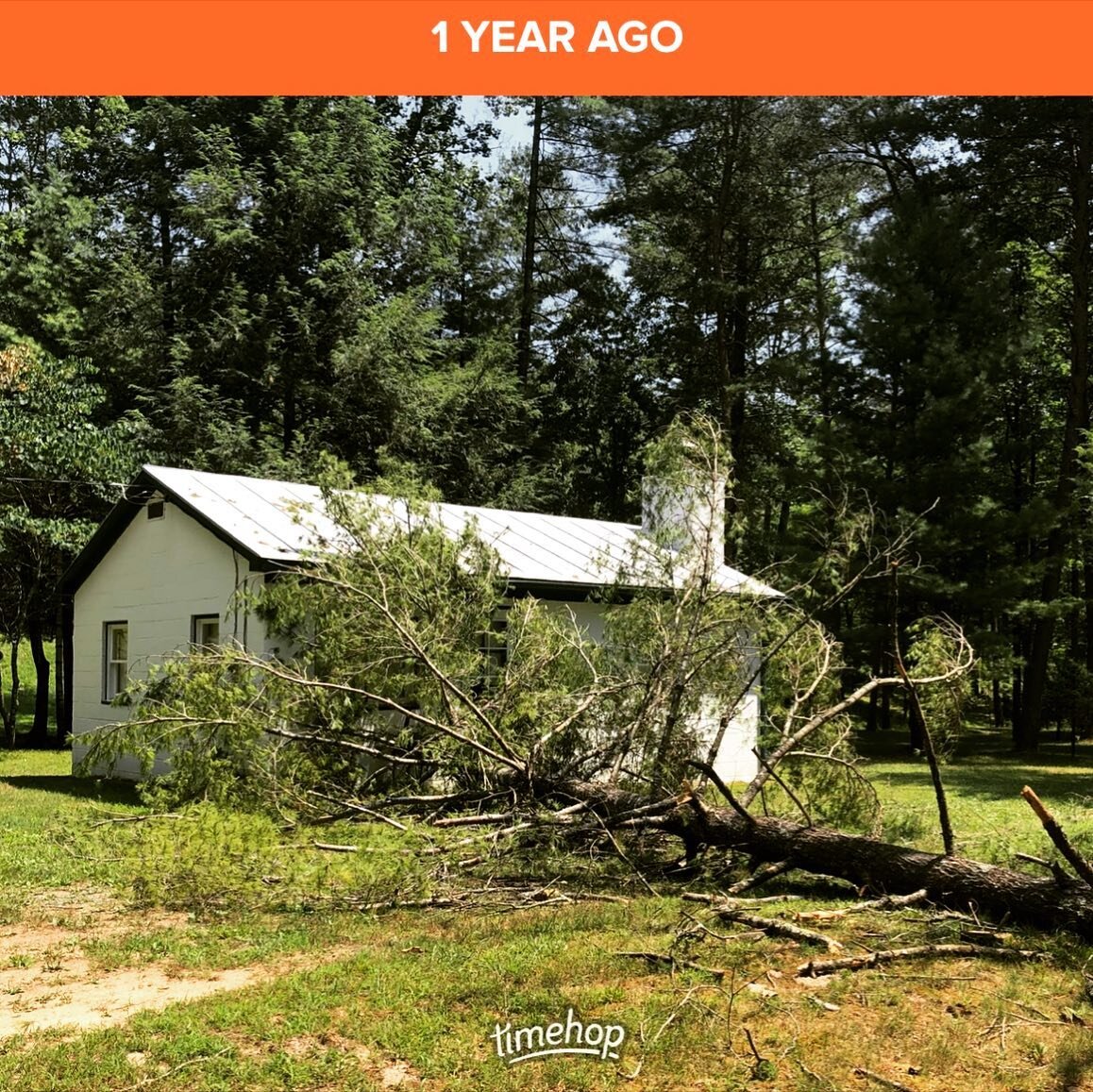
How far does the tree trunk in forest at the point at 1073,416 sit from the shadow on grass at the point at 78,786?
15.7 metres

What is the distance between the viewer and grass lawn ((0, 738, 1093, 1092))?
435 centimetres

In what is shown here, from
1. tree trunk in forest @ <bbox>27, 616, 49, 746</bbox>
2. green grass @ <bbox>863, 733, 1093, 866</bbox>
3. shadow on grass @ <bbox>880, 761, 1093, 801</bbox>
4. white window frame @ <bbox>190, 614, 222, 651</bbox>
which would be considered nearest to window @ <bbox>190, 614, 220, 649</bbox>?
white window frame @ <bbox>190, 614, 222, 651</bbox>

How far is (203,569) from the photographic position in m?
13.6

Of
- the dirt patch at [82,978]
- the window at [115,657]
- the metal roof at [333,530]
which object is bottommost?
the dirt patch at [82,978]

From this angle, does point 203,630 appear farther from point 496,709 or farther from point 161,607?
point 496,709

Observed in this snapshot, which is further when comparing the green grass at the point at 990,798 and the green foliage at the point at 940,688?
the green grass at the point at 990,798

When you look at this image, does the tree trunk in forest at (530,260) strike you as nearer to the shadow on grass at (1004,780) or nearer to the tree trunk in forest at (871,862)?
the shadow on grass at (1004,780)

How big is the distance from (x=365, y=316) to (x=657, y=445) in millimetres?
15526

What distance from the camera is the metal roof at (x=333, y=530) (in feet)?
38.9

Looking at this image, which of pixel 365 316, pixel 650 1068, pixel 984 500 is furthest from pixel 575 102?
pixel 650 1068

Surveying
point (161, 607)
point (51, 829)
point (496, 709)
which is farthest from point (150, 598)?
point (496, 709)

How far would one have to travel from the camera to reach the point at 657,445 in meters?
9.23

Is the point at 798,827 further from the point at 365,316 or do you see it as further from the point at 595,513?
the point at 595,513

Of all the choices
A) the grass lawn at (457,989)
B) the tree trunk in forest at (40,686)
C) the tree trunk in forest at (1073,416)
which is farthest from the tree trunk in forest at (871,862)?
the tree trunk in forest at (40,686)
